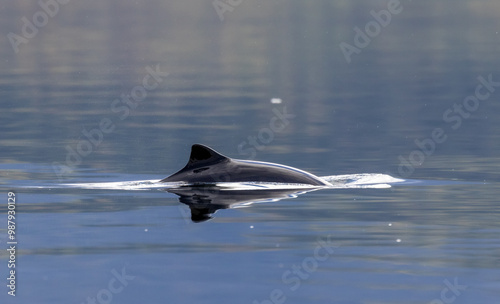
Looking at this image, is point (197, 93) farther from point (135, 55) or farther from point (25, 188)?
point (135, 55)

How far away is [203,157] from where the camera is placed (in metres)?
29.2

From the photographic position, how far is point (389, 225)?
2456 centimetres

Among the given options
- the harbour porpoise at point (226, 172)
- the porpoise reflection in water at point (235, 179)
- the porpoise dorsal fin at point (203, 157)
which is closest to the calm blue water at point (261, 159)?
the porpoise reflection in water at point (235, 179)

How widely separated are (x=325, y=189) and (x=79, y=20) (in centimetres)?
14765

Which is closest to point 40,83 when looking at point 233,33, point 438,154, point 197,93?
point 197,93

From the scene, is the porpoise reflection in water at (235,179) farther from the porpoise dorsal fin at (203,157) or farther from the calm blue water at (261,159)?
the calm blue water at (261,159)

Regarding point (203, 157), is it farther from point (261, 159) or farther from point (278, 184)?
point (261, 159)

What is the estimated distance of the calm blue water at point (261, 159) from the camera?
773 inches

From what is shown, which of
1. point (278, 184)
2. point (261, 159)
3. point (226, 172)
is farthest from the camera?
point (261, 159)

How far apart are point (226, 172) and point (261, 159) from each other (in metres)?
8.53

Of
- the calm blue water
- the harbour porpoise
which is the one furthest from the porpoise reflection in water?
the calm blue water

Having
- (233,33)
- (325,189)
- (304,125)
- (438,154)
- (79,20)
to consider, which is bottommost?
(325,189)

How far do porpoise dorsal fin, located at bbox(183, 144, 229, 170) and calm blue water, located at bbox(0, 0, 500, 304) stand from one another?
1085mm

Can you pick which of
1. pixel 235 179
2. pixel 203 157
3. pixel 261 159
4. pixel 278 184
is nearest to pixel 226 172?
pixel 235 179
